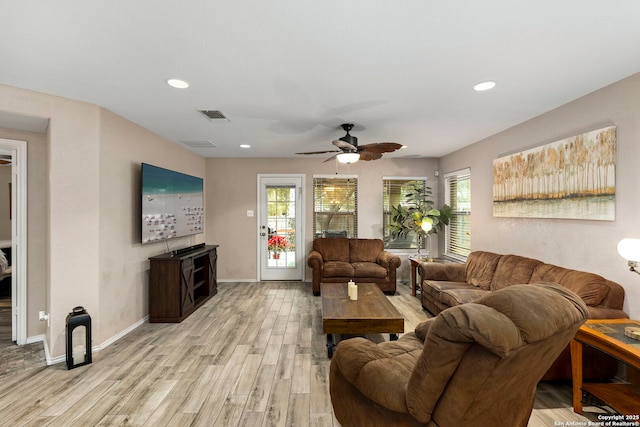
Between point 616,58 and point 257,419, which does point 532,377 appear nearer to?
point 257,419

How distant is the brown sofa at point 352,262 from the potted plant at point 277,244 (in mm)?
642

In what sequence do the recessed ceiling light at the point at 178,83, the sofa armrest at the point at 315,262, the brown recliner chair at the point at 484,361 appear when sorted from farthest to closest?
the sofa armrest at the point at 315,262 → the recessed ceiling light at the point at 178,83 → the brown recliner chair at the point at 484,361

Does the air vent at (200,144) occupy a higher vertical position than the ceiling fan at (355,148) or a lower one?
higher

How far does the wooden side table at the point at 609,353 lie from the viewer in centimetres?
189

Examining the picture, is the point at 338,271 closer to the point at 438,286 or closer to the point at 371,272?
the point at 371,272

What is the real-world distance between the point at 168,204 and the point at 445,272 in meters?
3.95

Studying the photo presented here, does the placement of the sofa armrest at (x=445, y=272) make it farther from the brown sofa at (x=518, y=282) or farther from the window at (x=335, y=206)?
the window at (x=335, y=206)

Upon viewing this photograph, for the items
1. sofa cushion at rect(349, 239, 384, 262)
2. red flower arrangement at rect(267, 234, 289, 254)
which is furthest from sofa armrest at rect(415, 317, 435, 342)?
red flower arrangement at rect(267, 234, 289, 254)

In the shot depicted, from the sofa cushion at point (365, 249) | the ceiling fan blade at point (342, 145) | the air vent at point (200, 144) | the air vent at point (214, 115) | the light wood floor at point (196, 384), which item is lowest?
the light wood floor at point (196, 384)

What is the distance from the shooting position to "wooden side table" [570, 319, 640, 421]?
189 cm

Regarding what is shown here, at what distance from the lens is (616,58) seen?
6.98 feet

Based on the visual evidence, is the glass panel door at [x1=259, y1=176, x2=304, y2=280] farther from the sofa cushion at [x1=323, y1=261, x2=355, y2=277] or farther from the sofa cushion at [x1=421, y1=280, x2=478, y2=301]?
the sofa cushion at [x1=421, y1=280, x2=478, y2=301]

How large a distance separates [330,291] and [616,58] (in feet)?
10.7

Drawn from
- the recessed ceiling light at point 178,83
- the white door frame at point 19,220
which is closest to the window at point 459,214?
the recessed ceiling light at point 178,83
